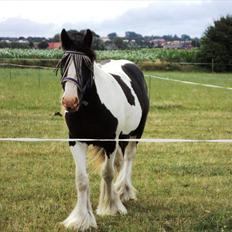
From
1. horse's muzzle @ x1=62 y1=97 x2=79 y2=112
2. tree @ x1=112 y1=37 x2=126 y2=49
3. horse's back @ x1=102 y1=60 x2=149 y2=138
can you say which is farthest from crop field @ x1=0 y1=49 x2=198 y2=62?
horse's muzzle @ x1=62 y1=97 x2=79 y2=112

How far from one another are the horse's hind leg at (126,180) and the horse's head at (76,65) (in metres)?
1.89

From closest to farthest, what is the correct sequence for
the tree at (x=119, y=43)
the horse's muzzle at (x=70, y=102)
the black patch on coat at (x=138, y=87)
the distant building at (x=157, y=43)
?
1. the horse's muzzle at (x=70, y=102)
2. the black patch on coat at (x=138, y=87)
3. the tree at (x=119, y=43)
4. the distant building at (x=157, y=43)

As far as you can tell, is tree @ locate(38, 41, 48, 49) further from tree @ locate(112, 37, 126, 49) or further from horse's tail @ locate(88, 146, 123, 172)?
horse's tail @ locate(88, 146, 123, 172)

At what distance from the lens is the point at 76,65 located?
188 inches

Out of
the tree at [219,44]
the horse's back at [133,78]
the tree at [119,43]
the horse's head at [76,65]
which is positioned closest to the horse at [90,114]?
the horse's head at [76,65]

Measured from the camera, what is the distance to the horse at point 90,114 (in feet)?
15.7

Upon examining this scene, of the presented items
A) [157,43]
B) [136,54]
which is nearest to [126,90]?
[136,54]

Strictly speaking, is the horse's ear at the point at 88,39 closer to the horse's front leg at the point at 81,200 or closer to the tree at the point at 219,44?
the horse's front leg at the point at 81,200

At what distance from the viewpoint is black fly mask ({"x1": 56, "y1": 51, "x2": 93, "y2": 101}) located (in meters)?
4.74

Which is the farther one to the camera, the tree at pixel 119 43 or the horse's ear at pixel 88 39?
the tree at pixel 119 43

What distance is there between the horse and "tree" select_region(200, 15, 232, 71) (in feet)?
138

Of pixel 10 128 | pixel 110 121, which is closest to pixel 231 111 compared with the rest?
pixel 10 128

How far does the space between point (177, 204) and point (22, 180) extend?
2.27 m

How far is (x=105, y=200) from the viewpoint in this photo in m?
5.73
